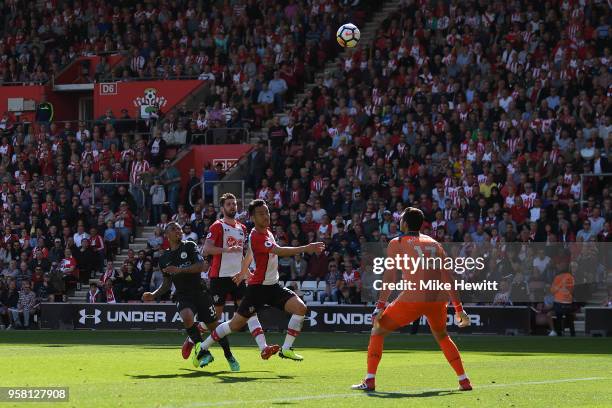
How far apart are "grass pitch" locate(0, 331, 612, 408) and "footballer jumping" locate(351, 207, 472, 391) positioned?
1.21ft

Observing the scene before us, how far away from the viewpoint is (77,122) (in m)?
41.9

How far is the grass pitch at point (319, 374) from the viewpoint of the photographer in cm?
1287

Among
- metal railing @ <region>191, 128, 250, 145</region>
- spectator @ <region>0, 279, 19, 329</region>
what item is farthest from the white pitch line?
metal railing @ <region>191, 128, 250, 145</region>

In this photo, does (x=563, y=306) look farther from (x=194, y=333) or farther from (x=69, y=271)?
(x=69, y=271)

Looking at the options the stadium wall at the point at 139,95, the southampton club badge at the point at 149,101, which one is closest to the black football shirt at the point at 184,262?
the stadium wall at the point at 139,95

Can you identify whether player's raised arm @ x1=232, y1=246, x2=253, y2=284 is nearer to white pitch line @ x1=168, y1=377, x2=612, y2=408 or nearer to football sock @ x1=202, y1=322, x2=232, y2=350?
football sock @ x1=202, y1=322, x2=232, y2=350

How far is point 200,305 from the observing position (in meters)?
17.3

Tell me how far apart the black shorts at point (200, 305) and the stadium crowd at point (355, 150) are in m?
12.7

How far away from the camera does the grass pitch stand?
12.9 meters

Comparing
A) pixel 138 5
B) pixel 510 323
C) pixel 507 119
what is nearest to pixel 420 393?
pixel 510 323

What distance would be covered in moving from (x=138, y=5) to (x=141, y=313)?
16.5 m

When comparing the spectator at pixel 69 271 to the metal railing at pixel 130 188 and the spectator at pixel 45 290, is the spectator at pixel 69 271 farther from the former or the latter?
the metal railing at pixel 130 188

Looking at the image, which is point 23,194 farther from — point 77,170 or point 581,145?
point 581,145

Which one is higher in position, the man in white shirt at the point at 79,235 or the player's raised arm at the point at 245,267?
the player's raised arm at the point at 245,267
